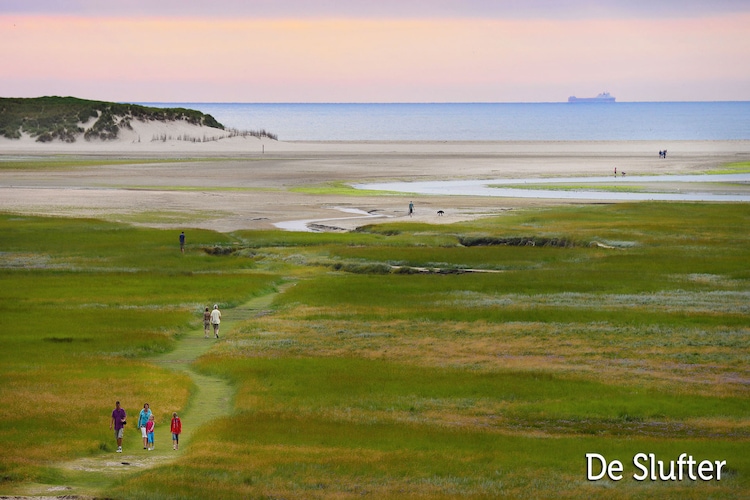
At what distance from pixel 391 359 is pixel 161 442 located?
1344 cm

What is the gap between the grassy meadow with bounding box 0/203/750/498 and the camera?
31.2 m

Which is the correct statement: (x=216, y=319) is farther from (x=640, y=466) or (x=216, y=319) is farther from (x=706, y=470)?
(x=706, y=470)

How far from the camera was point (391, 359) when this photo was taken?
46000 millimetres

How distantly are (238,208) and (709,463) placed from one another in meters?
77.8

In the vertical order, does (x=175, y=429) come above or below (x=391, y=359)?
above

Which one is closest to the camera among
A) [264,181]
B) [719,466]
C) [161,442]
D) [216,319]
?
[719,466]

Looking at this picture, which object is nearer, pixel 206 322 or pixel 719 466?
pixel 719 466

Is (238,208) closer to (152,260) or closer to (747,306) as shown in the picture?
(152,260)

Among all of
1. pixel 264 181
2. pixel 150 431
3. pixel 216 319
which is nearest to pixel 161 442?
pixel 150 431

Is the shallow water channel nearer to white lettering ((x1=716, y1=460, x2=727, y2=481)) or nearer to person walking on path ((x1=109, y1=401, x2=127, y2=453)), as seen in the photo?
white lettering ((x1=716, y1=460, x2=727, y2=481))

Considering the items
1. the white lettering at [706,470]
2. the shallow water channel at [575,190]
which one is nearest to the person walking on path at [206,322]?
the white lettering at [706,470]

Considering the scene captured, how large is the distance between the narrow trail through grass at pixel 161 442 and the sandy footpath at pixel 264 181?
137 ft

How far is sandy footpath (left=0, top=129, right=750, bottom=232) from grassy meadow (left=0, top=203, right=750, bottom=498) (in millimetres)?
16808

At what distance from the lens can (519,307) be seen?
56.9 meters
